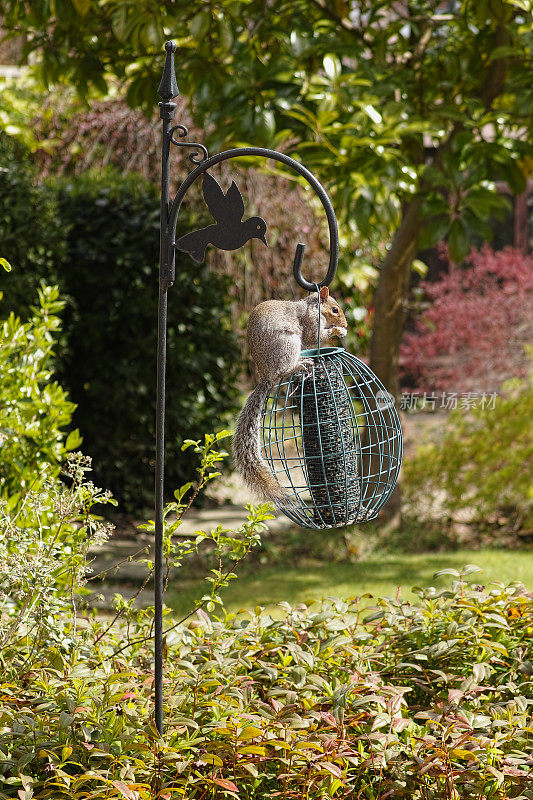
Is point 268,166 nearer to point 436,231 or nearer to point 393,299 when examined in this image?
point 393,299

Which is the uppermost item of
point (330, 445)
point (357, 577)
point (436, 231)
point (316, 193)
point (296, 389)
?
point (436, 231)

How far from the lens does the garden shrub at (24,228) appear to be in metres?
4.53

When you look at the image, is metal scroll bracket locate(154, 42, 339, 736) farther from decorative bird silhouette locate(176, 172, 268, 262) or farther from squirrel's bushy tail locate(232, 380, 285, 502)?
squirrel's bushy tail locate(232, 380, 285, 502)

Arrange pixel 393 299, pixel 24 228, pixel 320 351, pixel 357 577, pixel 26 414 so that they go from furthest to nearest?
1. pixel 393 299
2. pixel 24 228
3. pixel 357 577
4. pixel 26 414
5. pixel 320 351

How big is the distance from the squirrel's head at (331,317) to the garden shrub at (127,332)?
310 centimetres

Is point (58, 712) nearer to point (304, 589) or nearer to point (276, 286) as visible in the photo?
point (304, 589)

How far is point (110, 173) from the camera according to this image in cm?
555

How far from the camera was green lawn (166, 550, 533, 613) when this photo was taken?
165 inches

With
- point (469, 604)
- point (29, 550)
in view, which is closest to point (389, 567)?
point (469, 604)

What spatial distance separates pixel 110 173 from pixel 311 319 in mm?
3902

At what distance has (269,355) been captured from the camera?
199 cm

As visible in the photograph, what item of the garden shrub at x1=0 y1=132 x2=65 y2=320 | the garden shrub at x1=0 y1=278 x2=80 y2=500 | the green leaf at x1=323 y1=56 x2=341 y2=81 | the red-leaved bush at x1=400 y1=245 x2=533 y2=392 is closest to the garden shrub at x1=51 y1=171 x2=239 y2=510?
the garden shrub at x1=0 y1=132 x2=65 y2=320

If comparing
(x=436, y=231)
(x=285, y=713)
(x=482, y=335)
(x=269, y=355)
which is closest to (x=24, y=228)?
(x=436, y=231)

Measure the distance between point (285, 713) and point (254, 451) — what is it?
632 mm
